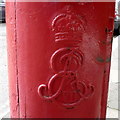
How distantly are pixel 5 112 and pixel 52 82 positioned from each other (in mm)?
1680

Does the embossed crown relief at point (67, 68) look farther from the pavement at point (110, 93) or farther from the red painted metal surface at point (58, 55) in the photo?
the pavement at point (110, 93)

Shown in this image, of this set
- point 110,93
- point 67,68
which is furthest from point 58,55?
point 110,93

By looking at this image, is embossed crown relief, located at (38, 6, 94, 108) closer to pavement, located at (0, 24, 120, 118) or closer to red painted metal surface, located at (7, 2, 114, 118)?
red painted metal surface, located at (7, 2, 114, 118)

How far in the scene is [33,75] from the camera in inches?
53.9

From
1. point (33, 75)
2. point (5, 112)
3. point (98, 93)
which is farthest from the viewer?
point (5, 112)

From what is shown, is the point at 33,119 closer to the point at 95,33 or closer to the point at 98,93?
the point at 98,93

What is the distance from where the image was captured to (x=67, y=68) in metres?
1.33

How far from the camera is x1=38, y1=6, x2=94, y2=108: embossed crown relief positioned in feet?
4.17

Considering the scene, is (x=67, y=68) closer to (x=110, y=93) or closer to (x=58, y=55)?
(x=58, y=55)

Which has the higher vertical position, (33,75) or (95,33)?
(95,33)

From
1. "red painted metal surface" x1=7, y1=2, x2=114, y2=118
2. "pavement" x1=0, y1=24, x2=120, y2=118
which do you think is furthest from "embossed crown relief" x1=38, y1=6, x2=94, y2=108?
"pavement" x1=0, y1=24, x2=120, y2=118

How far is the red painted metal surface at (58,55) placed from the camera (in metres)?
1.28

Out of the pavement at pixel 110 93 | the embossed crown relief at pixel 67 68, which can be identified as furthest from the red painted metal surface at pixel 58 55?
the pavement at pixel 110 93

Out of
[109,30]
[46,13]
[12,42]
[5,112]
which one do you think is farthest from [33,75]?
[5,112]
